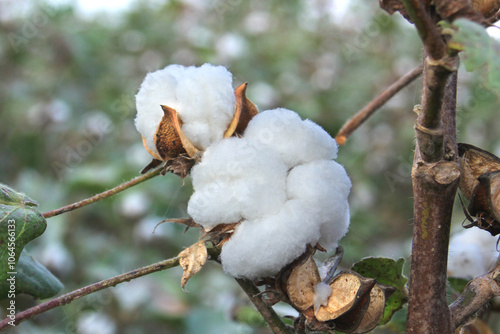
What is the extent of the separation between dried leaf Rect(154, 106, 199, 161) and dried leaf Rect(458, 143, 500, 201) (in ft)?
0.94

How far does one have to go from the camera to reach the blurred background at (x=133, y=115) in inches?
75.5

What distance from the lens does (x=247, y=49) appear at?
9.69ft

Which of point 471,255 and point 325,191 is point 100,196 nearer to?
point 325,191

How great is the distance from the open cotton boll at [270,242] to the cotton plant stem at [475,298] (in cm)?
16

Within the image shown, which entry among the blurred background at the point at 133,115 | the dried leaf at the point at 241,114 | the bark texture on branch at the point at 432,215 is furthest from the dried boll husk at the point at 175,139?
the blurred background at the point at 133,115

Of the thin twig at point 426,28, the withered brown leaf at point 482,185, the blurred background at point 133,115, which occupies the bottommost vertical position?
the blurred background at point 133,115

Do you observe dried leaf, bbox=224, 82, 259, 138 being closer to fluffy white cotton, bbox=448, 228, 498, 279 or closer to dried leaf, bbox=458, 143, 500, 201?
dried leaf, bbox=458, 143, 500, 201

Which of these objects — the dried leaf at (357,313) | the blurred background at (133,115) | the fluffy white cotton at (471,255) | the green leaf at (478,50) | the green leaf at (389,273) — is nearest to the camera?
the green leaf at (478,50)

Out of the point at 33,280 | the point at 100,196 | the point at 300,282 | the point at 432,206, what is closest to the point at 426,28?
the point at 432,206

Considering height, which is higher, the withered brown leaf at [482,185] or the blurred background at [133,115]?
the withered brown leaf at [482,185]

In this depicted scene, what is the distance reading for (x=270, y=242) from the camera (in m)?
0.54

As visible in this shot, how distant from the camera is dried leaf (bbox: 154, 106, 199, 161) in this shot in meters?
0.58

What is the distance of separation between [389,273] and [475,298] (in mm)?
117

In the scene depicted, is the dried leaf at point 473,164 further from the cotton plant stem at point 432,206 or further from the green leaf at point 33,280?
the green leaf at point 33,280
